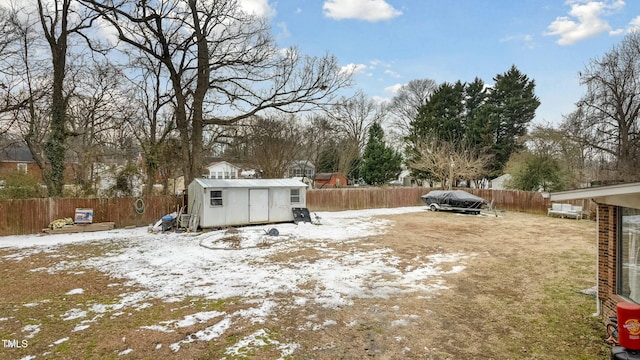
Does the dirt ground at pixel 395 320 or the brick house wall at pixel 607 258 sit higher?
the brick house wall at pixel 607 258

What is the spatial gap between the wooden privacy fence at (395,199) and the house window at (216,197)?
609 centimetres

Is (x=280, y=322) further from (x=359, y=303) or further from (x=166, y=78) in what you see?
(x=166, y=78)

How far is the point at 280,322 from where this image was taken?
484cm

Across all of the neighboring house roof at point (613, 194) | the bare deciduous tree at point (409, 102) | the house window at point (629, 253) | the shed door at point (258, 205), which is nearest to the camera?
the neighboring house roof at point (613, 194)

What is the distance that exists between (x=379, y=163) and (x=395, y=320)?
28.5 m

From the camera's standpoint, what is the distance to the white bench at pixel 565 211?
17125 mm

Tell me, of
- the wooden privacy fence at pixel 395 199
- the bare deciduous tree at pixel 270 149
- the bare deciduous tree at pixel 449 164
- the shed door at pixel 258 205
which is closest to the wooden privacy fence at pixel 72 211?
the shed door at pixel 258 205

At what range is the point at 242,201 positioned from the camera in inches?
526

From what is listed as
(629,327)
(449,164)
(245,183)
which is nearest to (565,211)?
(449,164)

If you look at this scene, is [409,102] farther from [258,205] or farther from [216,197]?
[216,197]

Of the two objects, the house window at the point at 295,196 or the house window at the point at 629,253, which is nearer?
the house window at the point at 629,253

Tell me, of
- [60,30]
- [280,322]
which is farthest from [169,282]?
[60,30]

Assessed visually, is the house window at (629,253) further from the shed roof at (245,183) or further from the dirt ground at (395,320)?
the shed roof at (245,183)

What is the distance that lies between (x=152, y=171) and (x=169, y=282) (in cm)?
1046
